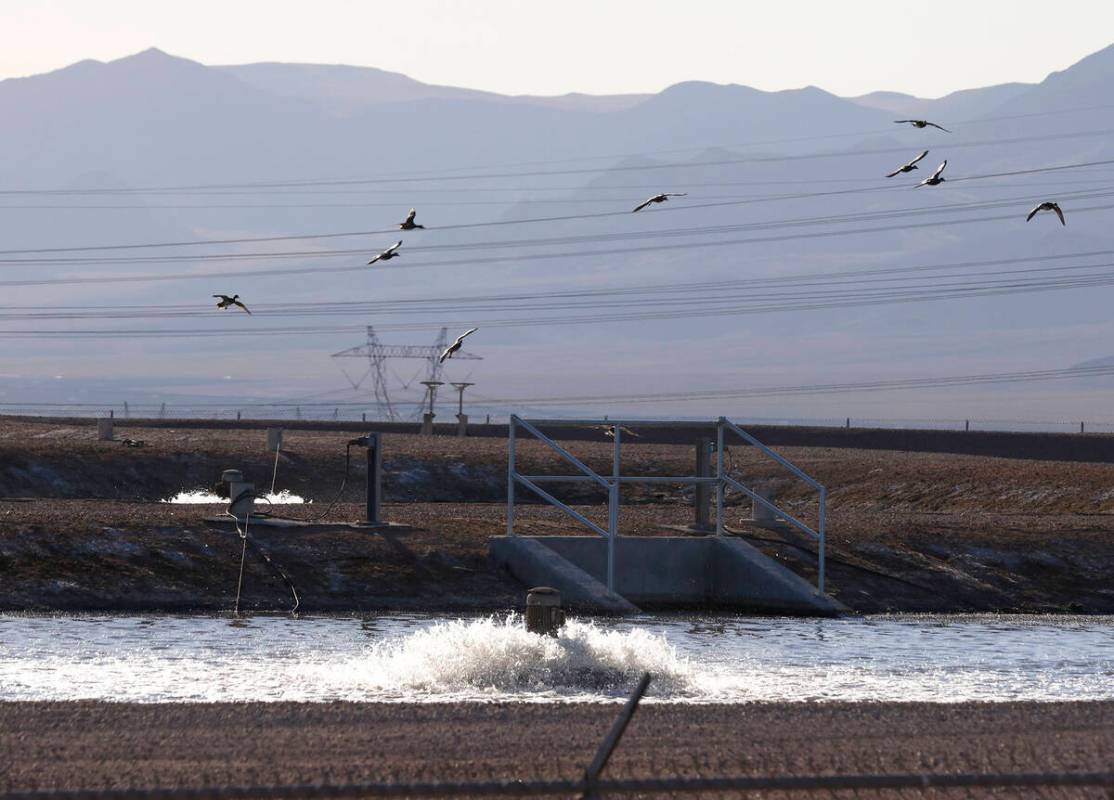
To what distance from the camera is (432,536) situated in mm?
33125

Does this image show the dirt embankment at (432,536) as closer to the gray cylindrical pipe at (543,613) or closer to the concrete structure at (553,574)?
the concrete structure at (553,574)

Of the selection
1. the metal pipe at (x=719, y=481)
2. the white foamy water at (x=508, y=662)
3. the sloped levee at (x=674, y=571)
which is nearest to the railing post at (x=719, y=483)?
the metal pipe at (x=719, y=481)

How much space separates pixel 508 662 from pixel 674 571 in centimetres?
1162

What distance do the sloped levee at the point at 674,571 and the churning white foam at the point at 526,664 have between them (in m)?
8.15

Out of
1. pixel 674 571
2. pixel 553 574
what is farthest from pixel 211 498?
pixel 553 574

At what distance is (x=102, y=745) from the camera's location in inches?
579

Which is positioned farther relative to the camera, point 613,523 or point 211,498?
point 211,498

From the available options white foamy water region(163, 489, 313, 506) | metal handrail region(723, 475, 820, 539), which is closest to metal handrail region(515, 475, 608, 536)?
metal handrail region(723, 475, 820, 539)

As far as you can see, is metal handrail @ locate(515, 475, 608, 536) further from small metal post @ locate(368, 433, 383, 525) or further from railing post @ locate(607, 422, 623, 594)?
small metal post @ locate(368, 433, 383, 525)

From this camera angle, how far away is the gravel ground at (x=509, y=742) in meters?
13.8

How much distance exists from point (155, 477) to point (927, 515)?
21.7 meters

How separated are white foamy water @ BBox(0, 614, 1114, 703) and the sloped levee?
114 inches

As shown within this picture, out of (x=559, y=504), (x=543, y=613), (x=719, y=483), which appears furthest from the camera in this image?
(x=719, y=483)

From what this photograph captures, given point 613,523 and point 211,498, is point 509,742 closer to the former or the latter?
point 613,523
